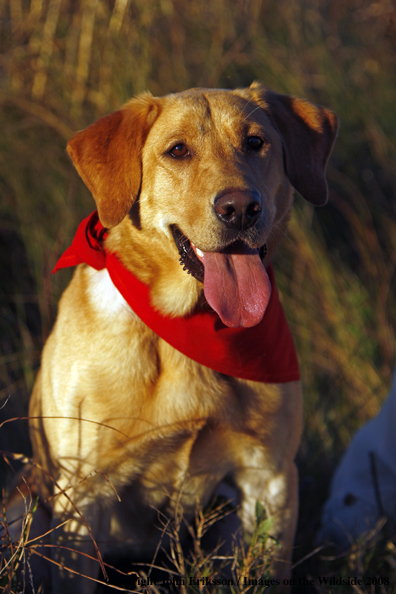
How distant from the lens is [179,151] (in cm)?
236

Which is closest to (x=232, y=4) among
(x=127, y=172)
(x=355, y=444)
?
(x=127, y=172)

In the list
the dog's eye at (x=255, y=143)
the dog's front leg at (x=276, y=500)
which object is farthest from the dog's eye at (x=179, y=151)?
the dog's front leg at (x=276, y=500)

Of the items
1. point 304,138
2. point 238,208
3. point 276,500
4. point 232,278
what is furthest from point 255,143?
point 276,500

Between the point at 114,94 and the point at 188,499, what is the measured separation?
3.40m

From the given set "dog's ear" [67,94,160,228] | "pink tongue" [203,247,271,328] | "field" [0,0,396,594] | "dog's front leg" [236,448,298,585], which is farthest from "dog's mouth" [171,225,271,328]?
"field" [0,0,396,594]

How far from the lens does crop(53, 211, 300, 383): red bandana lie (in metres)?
2.32

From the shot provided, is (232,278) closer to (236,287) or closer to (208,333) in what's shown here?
(236,287)

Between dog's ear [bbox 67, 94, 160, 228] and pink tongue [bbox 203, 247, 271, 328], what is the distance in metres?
0.41

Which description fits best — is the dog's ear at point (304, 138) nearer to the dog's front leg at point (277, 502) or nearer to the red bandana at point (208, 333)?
the red bandana at point (208, 333)

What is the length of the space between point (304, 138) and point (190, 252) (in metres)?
0.79

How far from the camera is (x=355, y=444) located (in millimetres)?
3281

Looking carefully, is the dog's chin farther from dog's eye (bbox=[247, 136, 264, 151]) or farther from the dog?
dog's eye (bbox=[247, 136, 264, 151])

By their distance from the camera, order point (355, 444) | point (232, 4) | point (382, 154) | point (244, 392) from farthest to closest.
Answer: point (232, 4)
point (382, 154)
point (355, 444)
point (244, 392)

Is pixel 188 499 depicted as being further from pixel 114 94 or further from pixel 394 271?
pixel 114 94
